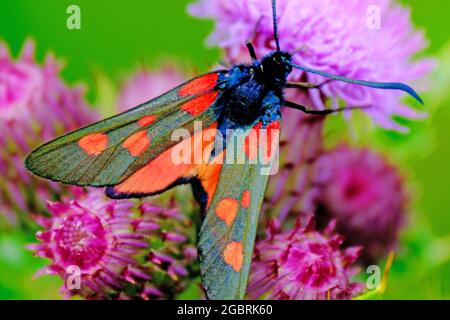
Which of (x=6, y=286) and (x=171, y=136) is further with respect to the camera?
(x=6, y=286)

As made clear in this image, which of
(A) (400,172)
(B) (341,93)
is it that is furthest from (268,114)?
(A) (400,172)

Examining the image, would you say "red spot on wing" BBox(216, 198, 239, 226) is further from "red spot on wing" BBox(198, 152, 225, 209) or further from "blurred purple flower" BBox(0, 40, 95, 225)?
"blurred purple flower" BBox(0, 40, 95, 225)

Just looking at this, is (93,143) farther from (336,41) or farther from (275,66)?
(336,41)

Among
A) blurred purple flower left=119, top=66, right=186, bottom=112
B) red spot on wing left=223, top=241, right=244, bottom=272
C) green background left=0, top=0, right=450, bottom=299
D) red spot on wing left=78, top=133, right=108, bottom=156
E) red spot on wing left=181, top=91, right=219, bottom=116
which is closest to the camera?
red spot on wing left=223, top=241, right=244, bottom=272

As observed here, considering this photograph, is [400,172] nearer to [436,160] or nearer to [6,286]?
[436,160]

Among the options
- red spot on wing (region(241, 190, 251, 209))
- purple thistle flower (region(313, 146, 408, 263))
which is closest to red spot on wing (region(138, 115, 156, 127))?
red spot on wing (region(241, 190, 251, 209))

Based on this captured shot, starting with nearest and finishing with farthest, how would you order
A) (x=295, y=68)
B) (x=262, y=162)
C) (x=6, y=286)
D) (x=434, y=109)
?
(x=262, y=162)
(x=295, y=68)
(x=6, y=286)
(x=434, y=109)

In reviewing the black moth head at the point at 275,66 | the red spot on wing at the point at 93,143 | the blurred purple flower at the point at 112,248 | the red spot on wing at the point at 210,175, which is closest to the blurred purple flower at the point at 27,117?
the blurred purple flower at the point at 112,248

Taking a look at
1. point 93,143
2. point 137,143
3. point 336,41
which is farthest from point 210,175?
point 336,41
